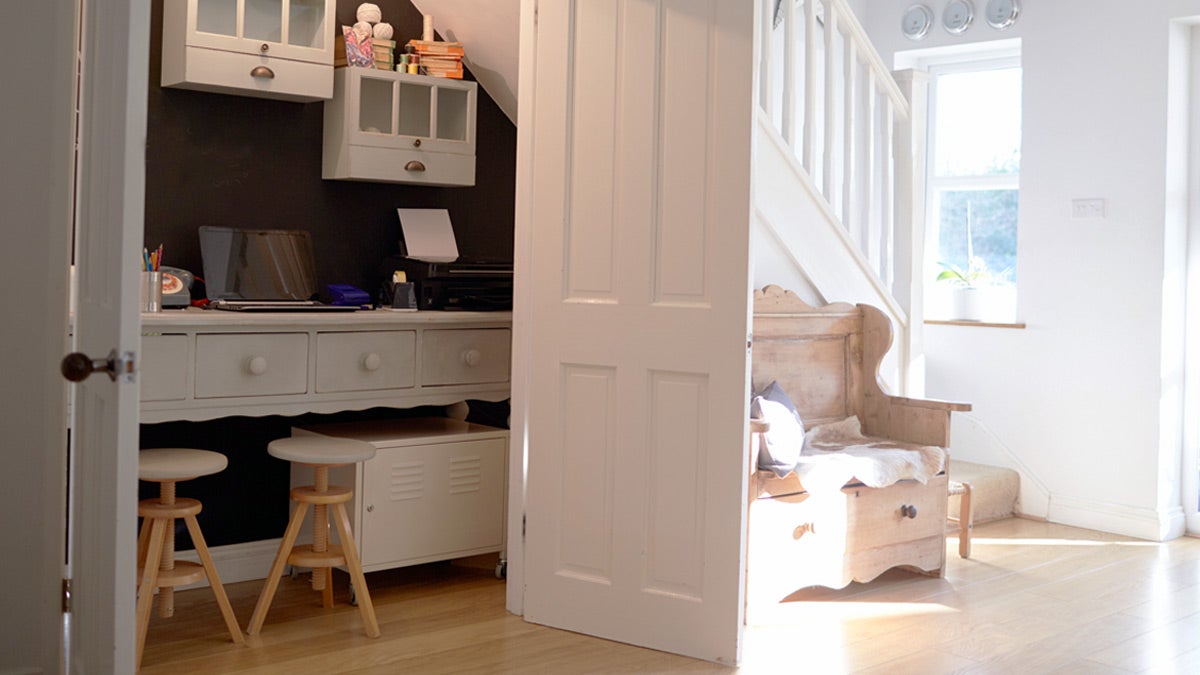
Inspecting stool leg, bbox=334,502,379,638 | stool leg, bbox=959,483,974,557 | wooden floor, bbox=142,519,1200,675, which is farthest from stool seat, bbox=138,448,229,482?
stool leg, bbox=959,483,974,557

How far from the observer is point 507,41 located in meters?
4.14

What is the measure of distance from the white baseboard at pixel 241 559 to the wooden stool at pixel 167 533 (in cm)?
47

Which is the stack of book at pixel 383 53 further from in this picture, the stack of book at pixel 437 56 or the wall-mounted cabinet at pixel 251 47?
the wall-mounted cabinet at pixel 251 47

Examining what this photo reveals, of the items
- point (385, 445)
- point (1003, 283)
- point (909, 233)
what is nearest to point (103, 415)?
point (385, 445)

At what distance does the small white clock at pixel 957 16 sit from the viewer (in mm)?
5793

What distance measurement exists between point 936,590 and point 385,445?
195cm

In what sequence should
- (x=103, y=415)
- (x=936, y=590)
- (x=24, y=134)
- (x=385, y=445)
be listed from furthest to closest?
(x=936, y=590) < (x=385, y=445) < (x=24, y=134) < (x=103, y=415)

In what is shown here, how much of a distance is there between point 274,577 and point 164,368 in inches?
26.5

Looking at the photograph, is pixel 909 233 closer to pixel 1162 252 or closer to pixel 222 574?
pixel 1162 252

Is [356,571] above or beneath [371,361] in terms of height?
beneath

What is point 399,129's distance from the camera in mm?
4141

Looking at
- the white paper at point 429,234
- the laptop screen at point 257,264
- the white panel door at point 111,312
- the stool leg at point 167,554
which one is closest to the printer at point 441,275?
the white paper at point 429,234

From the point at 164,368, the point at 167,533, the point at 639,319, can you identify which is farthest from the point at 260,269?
the point at 639,319

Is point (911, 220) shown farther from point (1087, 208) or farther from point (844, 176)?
point (1087, 208)
